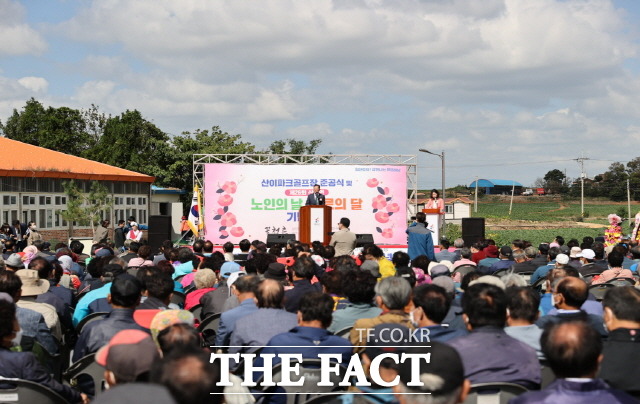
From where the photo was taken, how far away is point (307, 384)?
3686 millimetres

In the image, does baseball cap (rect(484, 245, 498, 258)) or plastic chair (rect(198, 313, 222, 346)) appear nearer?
plastic chair (rect(198, 313, 222, 346))

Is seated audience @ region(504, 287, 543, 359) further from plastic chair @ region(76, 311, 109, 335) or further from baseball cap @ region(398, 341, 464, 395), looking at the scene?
plastic chair @ region(76, 311, 109, 335)

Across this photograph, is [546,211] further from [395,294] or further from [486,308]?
[486,308]

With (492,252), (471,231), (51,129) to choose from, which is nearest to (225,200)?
(471,231)

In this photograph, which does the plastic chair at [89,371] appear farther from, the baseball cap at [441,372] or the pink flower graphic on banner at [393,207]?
the pink flower graphic on banner at [393,207]

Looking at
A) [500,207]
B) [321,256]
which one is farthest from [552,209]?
[321,256]

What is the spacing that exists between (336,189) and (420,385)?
1801cm

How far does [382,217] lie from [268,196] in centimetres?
320

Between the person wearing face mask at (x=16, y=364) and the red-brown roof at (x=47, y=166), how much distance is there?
24.0 meters

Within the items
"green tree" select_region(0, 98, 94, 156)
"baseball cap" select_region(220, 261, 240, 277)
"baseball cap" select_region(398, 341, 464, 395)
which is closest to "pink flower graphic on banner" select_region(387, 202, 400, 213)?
"baseball cap" select_region(220, 261, 240, 277)

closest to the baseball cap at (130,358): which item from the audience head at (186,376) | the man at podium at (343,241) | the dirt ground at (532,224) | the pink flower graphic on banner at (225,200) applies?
the audience head at (186,376)

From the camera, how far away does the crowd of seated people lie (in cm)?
278

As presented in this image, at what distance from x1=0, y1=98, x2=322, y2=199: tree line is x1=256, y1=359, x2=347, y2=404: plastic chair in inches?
1617

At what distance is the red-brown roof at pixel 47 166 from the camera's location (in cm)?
2712
